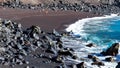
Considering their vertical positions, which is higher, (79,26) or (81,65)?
(81,65)

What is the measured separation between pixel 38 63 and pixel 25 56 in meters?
2.41

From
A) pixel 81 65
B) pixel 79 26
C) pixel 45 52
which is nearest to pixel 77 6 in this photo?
pixel 79 26

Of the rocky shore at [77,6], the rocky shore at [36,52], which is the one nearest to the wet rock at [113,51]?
the rocky shore at [36,52]

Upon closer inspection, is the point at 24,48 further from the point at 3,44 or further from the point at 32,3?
the point at 32,3

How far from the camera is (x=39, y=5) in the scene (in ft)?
282

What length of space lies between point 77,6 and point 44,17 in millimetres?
24471

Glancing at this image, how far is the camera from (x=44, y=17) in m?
68.4

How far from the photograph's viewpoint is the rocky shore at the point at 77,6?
80.7 meters

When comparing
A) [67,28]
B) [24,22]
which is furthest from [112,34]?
[24,22]

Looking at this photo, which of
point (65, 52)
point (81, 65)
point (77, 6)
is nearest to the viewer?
point (81, 65)

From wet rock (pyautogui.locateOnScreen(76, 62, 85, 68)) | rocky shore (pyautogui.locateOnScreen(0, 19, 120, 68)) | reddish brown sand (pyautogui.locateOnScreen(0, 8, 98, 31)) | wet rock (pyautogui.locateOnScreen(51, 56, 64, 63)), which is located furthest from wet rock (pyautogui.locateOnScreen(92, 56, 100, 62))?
reddish brown sand (pyautogui.locateOnScreen(0, 8, 98, 31))

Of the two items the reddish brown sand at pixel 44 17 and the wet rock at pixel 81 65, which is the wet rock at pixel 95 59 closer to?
the wet rock at pixel 81 65

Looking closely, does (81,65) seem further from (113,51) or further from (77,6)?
(77,6)

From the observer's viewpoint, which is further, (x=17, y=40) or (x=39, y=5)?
(x=39, y=5)
